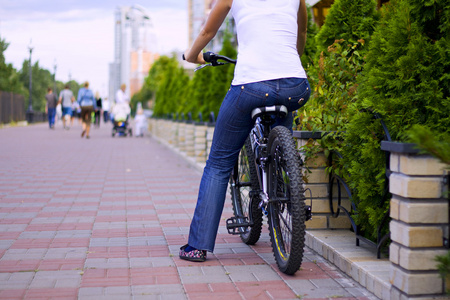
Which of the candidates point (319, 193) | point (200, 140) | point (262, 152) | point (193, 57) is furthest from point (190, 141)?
point (262, 152)

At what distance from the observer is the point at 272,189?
4.29 m

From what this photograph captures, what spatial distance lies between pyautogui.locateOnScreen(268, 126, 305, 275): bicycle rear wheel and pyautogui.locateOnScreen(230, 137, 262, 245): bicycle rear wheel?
0.44 metres

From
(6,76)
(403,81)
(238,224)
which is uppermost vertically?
(6,76)

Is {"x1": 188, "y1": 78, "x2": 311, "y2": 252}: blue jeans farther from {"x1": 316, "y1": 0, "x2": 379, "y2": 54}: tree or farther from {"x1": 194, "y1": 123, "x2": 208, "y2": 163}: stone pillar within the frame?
{"x1": 194, "y1": 123, "x2": 208, "y2": 163}: stone pillar

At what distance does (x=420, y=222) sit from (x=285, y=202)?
97cm

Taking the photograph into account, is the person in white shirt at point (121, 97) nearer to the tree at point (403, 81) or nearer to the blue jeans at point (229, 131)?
the blue jeans at point (229, 131)

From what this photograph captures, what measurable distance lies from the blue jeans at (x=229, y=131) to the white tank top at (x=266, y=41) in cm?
6

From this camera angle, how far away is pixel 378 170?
3.94 metres

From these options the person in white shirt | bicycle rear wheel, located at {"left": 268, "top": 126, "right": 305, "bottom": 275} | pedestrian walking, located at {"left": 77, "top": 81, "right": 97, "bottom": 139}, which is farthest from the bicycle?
the person in white shirt

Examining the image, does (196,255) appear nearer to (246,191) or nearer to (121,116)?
(246,191)

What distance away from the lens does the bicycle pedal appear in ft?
16.0

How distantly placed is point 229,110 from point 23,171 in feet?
26.0

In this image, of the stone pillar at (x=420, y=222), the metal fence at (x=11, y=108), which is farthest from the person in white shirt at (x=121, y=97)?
the stone pillar at (x=420, y=222)

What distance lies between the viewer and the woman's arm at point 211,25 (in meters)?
4.28
